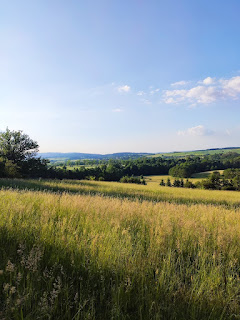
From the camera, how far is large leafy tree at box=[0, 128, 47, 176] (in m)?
49.1

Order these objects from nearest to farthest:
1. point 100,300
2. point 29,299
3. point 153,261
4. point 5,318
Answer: point 5,318
point 29,299
point 100,300
point 153,261

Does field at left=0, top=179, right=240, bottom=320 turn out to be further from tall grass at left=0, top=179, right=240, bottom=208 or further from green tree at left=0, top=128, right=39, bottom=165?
green tree at left=0, top=128, right=39, bottom=165

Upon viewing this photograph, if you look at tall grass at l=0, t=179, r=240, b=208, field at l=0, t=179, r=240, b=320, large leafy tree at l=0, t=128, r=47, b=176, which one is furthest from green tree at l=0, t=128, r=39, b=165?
field at l=0, t=179, r=240, b=320

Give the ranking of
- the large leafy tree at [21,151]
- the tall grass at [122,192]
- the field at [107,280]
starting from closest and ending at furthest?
the field at [107,280]
the tall grass at [122,192]
the large leafy tree at [21,151]

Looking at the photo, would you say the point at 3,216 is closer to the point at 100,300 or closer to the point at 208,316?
the point at 100,300

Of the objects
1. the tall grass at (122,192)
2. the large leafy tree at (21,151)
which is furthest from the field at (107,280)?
the large leafy tree at (21,151)

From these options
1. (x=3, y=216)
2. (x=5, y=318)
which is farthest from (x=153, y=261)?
(x=3, y=216)

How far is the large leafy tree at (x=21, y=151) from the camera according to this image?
161ft

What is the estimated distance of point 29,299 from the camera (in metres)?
1.84

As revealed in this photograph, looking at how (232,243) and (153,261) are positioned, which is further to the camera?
(232,243)

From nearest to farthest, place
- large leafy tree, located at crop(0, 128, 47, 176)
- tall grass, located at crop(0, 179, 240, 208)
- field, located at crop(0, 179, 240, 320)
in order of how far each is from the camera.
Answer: field, located at crop(0, 179, 240, 320) < tall grass, located at crop(0, 179, 240, 208) < large leafy tree, located at crop(0, 128, 47, 176)

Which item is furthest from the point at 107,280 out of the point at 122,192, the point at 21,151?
the point at 21,151

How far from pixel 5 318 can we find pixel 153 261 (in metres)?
1.80

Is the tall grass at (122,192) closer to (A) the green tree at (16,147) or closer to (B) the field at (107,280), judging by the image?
(B) the field at (107,280)
